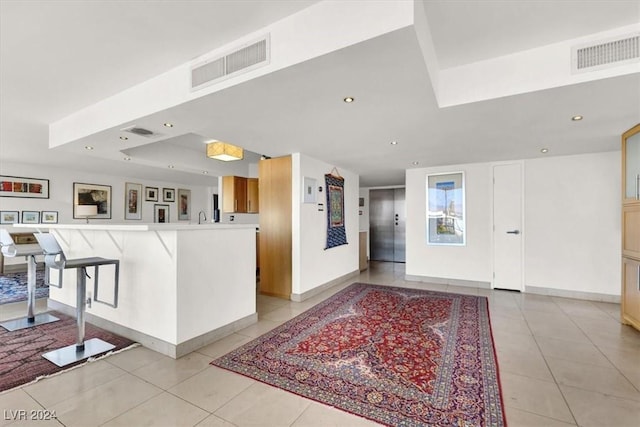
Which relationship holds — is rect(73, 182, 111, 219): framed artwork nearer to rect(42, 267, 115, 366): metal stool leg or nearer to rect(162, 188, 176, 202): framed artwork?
rect(162, 188, 176, 202): framed artwork

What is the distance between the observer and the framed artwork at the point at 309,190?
4453mm

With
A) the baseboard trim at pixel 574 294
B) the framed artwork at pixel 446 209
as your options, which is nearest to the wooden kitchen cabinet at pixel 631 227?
the baseboard trim at pixel 574 294

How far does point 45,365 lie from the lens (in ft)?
7.78

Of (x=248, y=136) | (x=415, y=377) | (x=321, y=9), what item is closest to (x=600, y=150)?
(x=415, y=377)

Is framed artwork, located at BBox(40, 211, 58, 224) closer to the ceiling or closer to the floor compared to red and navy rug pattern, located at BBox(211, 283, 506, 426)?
closer to the ceiling

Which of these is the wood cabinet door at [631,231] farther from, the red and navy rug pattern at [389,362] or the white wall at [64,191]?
the white wall at [64,191]

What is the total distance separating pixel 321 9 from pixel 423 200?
14.6 ft

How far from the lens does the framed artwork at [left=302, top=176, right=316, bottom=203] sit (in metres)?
4.45

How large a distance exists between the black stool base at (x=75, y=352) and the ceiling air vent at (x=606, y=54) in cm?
454

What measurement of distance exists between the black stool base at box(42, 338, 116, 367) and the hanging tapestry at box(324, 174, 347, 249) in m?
3.23

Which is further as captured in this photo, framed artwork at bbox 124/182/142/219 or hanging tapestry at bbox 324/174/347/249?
framed artwork at bbox 124/182/142/219

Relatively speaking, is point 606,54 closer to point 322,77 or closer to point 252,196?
point 322,77

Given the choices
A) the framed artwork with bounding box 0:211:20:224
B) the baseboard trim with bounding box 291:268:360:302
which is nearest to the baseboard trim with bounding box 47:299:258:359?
the baseboard trim with bounding box 291:268:360:302

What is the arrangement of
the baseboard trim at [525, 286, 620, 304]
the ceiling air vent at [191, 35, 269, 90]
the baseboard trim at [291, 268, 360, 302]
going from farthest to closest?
the baseboard trim at [291, 268, 360, 302], the baseboard trim at [525, 286, 620, 304], the ceiling air vent at [191, 35, 269, 90]
